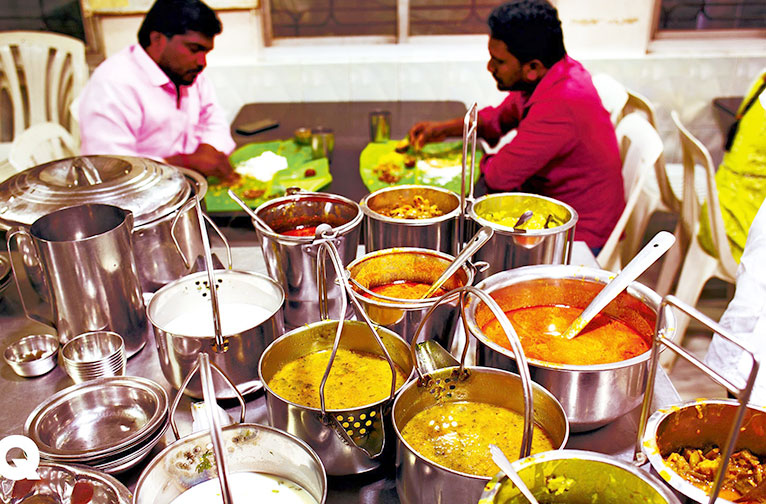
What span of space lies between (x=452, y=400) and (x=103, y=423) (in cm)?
61

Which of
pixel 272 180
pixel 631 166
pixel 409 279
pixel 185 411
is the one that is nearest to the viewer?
pixel 185 411

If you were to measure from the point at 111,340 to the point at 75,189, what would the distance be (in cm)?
37

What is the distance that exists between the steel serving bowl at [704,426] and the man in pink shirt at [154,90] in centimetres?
200

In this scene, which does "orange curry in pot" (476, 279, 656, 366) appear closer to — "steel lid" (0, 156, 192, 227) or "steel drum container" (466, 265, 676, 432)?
"steel drum container" (466, 265, 676, 432)

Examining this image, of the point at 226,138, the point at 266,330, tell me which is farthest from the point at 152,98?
the point at 266,330

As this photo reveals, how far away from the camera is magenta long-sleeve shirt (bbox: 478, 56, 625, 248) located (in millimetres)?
2262

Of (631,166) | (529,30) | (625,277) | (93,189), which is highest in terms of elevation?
(529,30)

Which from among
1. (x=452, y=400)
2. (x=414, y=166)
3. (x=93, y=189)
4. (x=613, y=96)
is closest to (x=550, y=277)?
(x=452, y=400)

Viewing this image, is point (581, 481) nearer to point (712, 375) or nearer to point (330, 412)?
point (712, 375)

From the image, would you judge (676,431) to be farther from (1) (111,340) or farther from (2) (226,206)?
(2) (226,206)

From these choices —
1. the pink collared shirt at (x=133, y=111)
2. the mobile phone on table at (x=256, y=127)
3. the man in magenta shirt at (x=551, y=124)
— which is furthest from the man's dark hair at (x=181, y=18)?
the man in magenta shirt at (x=551, y=124)

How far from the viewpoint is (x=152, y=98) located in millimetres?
2582

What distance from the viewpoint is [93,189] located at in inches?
53.0

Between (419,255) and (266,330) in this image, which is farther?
(419,255)
